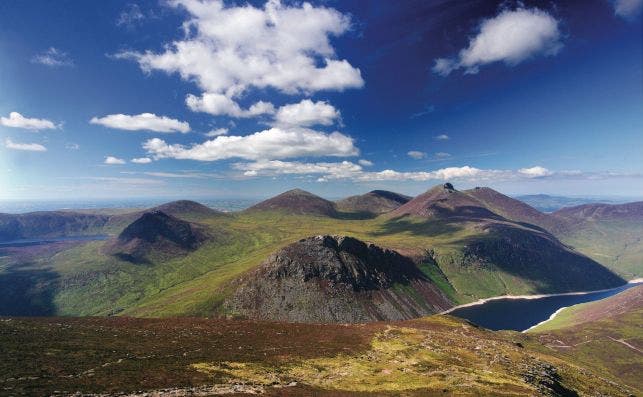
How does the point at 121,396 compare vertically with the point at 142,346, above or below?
above

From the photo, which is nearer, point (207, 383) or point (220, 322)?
point (207, 383)

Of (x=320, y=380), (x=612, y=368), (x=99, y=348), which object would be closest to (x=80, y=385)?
(x=99, y=348)

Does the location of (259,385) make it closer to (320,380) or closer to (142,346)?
(320,380)

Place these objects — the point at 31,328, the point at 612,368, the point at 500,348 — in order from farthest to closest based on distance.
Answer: the point at 612,368
the point at 500,348
the point at 31,328

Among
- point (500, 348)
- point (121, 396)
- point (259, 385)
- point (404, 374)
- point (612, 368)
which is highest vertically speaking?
point (121, 396)

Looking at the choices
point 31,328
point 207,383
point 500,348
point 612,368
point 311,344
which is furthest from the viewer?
point 612,368

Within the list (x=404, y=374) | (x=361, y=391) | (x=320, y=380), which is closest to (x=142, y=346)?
(x=320, y=380)

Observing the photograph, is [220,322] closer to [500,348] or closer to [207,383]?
[207,383]
